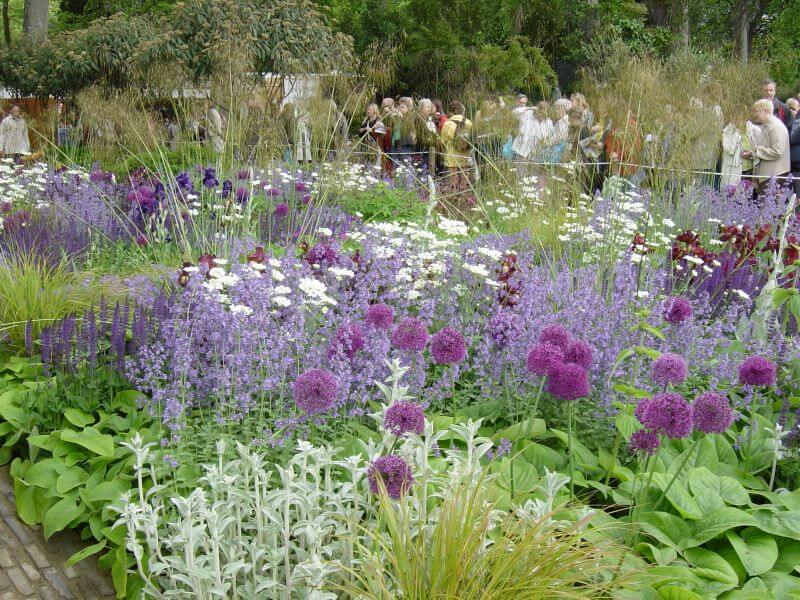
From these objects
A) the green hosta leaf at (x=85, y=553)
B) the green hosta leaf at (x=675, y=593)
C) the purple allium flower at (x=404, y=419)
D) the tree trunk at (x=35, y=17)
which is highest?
the tree trunk at (x=35, y=17)

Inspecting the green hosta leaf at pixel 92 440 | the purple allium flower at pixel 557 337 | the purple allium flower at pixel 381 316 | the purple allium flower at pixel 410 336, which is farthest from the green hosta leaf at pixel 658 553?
the green hosta leaf at pixel 92 440

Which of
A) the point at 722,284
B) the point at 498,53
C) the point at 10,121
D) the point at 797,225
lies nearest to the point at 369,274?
the point at 722,284

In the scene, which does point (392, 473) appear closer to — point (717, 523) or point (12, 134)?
point (717, 523)

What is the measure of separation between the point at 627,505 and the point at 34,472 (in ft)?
7.49

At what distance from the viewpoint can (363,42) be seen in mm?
20719

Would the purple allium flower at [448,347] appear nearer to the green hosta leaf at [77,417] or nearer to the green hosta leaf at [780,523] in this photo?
the green hosta leaf at [780,523]

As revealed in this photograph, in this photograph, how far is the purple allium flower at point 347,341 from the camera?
3264 millimetres

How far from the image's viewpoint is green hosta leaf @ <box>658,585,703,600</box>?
88.7 inches

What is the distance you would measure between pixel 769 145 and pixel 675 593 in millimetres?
7496

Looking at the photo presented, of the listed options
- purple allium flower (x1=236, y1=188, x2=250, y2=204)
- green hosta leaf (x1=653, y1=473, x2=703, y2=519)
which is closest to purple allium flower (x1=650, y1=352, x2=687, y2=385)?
green hosta leaf (x1=653, y1=473, x2=703, y2=519)

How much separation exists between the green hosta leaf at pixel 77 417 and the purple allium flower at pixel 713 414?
8.06ft

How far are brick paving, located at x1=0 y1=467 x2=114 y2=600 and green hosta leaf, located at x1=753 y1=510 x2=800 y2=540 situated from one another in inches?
87.8

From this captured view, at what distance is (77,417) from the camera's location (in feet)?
11.5

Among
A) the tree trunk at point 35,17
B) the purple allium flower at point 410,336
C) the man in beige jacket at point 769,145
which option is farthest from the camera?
the tree trunk at point 35,17
